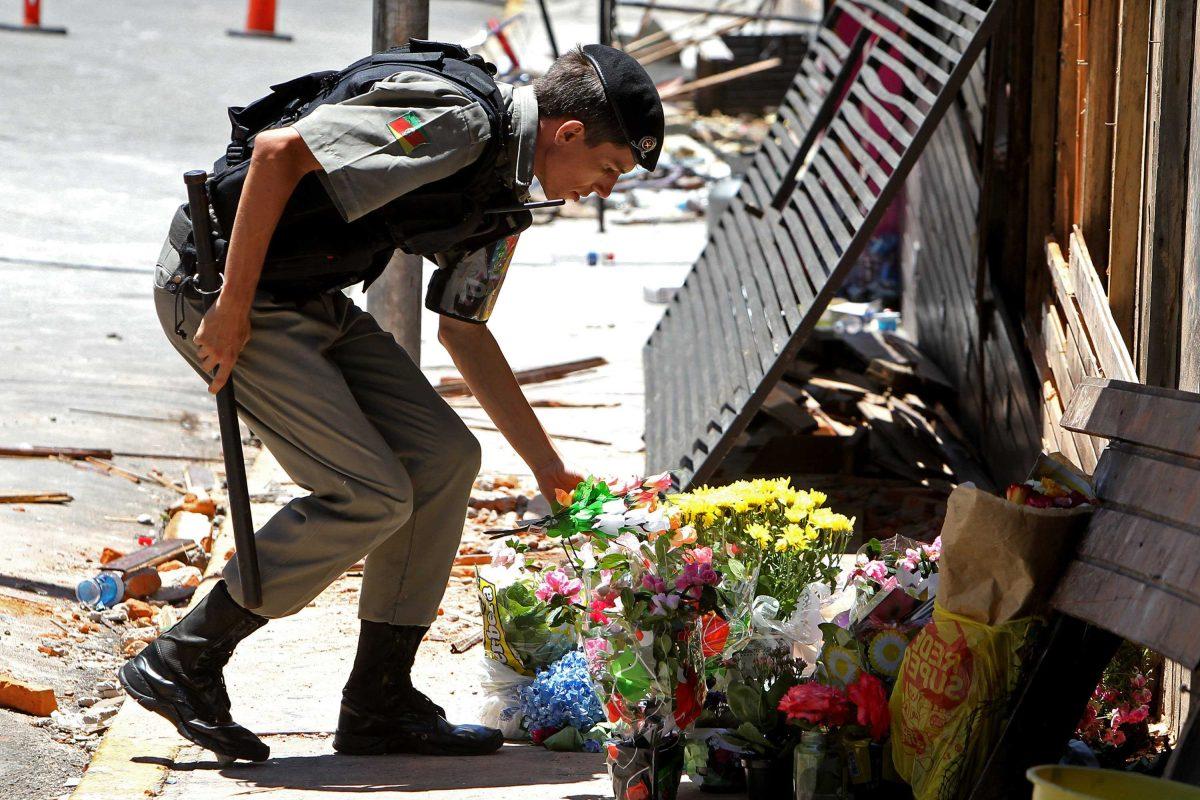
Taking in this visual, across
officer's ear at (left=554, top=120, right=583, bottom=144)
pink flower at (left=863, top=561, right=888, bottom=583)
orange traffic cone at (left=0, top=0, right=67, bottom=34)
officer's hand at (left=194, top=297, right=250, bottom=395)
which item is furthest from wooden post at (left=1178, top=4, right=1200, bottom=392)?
orange traffic cone at (left=0, top=0, right=67, bottom=34)

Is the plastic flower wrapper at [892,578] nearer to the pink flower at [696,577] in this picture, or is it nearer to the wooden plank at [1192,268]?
the pink flower at [696,577]

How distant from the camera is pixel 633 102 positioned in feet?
10.4

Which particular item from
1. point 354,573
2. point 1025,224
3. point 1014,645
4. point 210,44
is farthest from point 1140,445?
point 210,44

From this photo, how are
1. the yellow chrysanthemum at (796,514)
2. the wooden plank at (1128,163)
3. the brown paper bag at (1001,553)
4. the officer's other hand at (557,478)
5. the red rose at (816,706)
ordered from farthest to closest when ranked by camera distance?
the wooden plank at (1128,163) → the officer's other hand at (557,478) → the yellow chrysanthemum at (796,514) → the red rose at (816,706) → the brown paper bag at (1001,553)

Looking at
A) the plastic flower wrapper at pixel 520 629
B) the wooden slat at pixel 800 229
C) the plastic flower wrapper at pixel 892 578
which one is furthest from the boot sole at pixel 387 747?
the wooden slat at pixel 800 229

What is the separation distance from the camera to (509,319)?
9.02m

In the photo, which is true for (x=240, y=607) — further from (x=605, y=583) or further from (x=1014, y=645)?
(x=1014, y=645)

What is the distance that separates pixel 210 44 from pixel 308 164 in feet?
58.4

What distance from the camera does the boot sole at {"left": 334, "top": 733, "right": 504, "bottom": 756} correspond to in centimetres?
358

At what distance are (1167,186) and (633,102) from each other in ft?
4.43

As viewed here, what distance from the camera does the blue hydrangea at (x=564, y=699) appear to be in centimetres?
361

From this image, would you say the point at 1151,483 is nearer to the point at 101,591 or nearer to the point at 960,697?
the point at 960,697

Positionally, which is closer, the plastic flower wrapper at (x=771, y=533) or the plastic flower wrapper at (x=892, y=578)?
the plastic flower wrapper at (x=892, y=578)

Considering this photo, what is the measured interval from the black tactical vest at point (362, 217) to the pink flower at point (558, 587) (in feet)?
2.65
